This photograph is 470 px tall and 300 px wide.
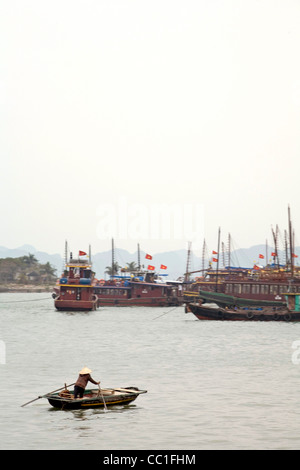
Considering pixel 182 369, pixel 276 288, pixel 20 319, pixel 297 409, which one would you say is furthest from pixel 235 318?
pixel 297 409

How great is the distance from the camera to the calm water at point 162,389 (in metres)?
22.5

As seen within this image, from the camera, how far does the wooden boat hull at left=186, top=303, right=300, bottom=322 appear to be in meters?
74.9

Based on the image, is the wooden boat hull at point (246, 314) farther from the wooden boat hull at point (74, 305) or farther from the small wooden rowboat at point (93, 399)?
the small wooden rowboat at point (93, 399)

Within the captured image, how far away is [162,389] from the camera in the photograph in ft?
104

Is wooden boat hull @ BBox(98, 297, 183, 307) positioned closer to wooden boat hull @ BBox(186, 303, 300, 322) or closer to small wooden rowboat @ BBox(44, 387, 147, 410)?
wooden boat hull @ BBox(186, 303, 300, 322)

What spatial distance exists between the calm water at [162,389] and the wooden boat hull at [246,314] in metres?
9.66

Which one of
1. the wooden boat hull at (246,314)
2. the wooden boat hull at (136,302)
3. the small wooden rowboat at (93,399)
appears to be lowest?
the small wooden rowboat at (93,399)

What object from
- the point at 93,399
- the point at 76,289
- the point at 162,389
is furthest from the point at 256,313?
the point at 93,399

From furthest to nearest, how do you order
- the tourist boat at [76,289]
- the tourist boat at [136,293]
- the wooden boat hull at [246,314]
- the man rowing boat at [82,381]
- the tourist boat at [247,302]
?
the tourist boat at [136,293] → the tourist boat at [76,289] → the tourist boat at [247,302] → the wooden boat hull at [246,314] → the man rowing boat at [82,381]

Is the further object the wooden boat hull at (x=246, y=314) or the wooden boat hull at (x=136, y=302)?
the wooden boat hull at (x=136, y=302)

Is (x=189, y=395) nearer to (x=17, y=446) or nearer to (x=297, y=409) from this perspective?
(x=297, y=409)

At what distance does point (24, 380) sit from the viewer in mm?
34375

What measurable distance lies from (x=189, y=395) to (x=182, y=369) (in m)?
9.35

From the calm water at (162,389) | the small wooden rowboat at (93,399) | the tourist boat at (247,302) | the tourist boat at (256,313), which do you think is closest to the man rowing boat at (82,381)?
the small wooden rowboat at (93,399)
